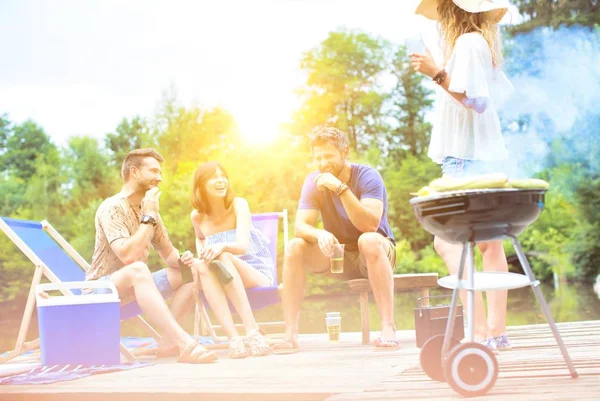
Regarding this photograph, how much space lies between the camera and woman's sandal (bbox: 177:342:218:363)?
3.22m

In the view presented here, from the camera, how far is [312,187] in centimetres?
365

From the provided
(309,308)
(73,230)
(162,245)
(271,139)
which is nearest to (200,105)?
(271,139)

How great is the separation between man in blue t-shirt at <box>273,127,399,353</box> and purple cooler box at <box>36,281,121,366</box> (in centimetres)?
84

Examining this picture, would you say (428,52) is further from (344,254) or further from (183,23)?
(183,23)

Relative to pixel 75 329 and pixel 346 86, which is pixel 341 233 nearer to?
pixel 75 329

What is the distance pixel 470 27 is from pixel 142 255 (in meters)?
1.86

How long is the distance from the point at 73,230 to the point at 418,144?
8.97 m

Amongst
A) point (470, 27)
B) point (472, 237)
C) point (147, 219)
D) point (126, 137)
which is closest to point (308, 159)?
point (126, 137)

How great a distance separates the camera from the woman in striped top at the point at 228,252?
3.47m

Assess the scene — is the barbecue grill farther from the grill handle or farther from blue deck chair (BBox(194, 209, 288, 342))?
blue deck chair (BBox(194, 209, 288, 342))

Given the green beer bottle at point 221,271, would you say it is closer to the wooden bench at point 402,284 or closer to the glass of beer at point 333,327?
the wooden bench at point 402,284

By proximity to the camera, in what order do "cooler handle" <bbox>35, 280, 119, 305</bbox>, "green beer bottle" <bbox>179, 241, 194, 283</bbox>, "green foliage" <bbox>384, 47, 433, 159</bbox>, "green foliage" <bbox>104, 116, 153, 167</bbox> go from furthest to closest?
"green foliage" <bbox>104, 116, 153, 167</bbox>, "green foliage" <bbox>384, 47, 433, 159</bbox>, "green beer bottle" <bbox>179, 241, 194, 283</bbox>, "cooler handle" <bbox>35, 280, 119, 305</bbox>

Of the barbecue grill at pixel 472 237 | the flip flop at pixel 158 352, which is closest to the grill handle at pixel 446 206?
the barbecue grill at pixel 472 237

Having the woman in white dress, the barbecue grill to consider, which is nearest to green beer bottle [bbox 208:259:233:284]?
the woman in white dress
